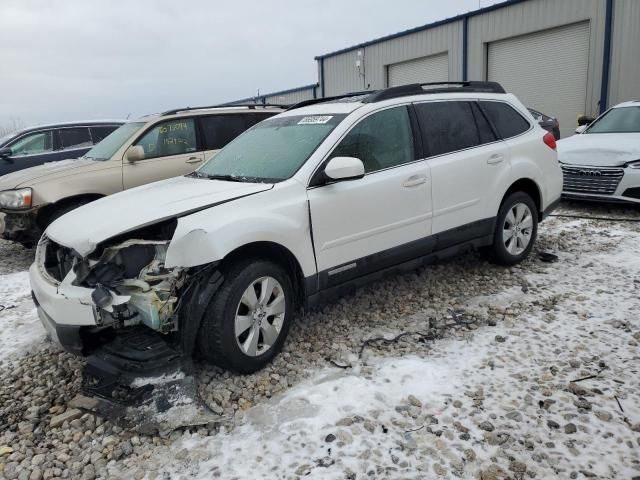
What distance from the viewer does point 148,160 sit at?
21.2 ft

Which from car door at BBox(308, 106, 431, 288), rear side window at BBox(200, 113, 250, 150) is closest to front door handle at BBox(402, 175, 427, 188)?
car door at BBox(308, 106, 431, 288)

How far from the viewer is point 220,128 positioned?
7027 mm

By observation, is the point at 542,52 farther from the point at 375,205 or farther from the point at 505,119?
the point at 375,205

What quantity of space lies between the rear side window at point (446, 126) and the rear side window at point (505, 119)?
0.28 meters

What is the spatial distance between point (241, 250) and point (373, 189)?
1135 mm

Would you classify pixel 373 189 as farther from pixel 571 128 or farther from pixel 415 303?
pixel 571 128

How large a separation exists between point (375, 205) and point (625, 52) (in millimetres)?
12963

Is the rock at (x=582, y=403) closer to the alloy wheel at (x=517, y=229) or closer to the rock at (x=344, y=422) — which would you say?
the rock at (x=344, y=422)

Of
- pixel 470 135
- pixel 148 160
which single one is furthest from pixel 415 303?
pixel 148 160

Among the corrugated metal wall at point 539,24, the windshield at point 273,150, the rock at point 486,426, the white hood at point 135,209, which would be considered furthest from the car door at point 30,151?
the corrugated metal wall at point 539,24

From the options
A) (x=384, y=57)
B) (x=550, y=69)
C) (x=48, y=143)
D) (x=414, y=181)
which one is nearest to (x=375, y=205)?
(x=414, y=181)

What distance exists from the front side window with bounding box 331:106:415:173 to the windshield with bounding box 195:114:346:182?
18 centimetres

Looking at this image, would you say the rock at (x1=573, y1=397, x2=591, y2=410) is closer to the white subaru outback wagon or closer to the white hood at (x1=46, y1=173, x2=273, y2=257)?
the white subaru outback wagon

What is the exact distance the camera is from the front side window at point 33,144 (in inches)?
353
